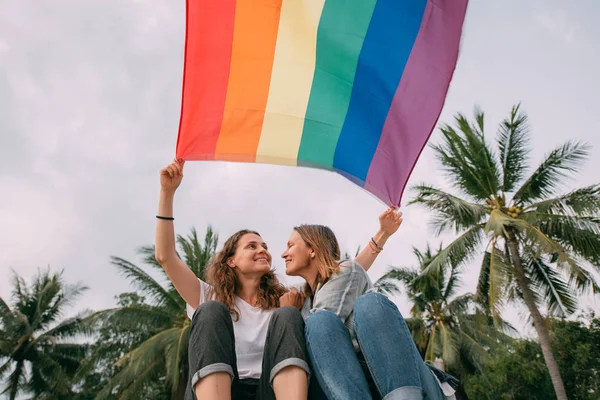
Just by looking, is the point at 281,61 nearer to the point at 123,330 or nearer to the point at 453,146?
the point at 453,146

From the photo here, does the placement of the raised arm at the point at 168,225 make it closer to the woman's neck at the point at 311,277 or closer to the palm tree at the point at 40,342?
the woman's neck at the point at 311,277

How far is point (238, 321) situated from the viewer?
2.96 meters

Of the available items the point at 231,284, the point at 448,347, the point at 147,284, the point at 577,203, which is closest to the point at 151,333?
the point at 147,284

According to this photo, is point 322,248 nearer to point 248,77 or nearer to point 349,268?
point 349,268

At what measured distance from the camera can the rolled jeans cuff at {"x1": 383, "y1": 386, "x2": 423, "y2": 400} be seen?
80.6 inches

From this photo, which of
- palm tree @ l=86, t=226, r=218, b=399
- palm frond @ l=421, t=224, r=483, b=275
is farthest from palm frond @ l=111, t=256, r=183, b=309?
palm frond @ l=421, t=224, r=483, b=275

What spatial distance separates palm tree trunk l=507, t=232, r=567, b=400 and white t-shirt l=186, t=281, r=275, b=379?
13.0 meters

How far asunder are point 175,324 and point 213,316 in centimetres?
1836

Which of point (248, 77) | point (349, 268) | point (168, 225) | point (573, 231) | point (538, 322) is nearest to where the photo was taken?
point (349, 268)

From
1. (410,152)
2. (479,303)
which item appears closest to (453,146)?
(479,303)

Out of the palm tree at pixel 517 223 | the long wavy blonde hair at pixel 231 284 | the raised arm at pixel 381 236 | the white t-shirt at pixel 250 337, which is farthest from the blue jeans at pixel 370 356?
the palm tree at pixel 517 223

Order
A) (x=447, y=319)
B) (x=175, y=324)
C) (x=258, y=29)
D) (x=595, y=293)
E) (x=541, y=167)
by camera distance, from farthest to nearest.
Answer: (x=447, y=319) < (x=175, y=324) < (x=541, y=167) < (x=595, y=293) < (x=258, y=29)

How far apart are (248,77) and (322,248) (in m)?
1.21

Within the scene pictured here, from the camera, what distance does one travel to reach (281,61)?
3465mm
